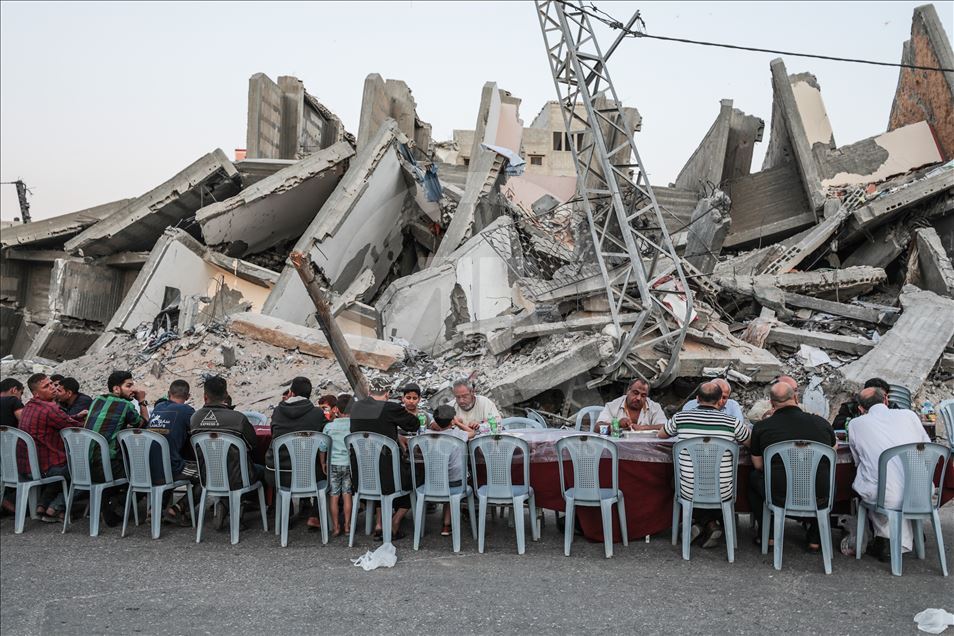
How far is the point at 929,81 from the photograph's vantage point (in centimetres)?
1648

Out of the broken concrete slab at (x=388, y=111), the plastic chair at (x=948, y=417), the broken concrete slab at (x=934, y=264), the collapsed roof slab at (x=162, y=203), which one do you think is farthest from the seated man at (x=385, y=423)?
the collapsed roof slab at (x=162, y=203)

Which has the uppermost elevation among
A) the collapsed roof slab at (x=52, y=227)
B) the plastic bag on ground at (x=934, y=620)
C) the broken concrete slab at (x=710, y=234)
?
the collapsed roof slab at (x=52, y=227)

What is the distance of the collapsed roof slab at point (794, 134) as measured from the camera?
16.2m

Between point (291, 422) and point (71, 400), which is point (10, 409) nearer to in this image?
point (71, 400)

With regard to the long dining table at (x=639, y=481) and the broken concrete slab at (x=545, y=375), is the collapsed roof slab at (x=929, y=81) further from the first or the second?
the long dining table at (x=639, y=481)

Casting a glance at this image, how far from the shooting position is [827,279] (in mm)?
12438

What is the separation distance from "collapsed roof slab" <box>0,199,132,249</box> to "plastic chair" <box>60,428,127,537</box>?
12.6 meters

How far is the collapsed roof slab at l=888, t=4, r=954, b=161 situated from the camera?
1541 centimetres

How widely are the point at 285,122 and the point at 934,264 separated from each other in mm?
16361

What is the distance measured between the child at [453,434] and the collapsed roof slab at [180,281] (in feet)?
29.4

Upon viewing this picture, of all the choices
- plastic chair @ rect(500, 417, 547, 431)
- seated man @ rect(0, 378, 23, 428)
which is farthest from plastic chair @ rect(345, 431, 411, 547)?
seated man @ rect(0, 378, 23, 428)

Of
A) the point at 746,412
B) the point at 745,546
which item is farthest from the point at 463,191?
the point at 745,546

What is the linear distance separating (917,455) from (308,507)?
481 centimetres

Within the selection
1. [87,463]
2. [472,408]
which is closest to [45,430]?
[87,463]
